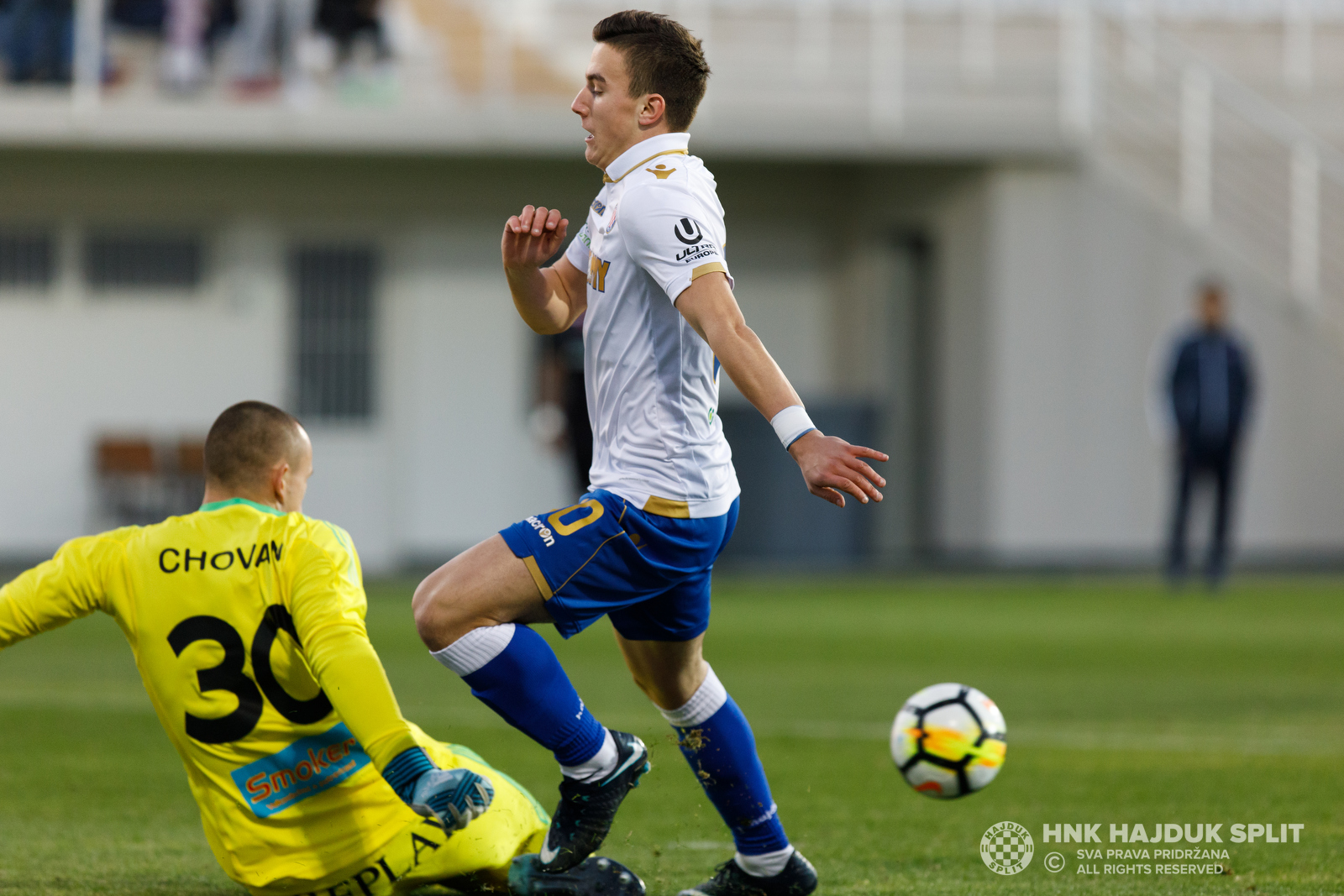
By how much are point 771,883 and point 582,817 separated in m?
0.54

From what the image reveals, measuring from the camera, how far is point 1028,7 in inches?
719

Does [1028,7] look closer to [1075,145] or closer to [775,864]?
[1075,145]

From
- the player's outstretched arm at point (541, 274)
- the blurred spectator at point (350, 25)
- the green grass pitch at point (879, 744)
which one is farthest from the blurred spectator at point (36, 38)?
the player's outstretched arm at point (541, 274)

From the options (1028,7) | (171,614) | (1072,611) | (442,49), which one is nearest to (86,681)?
(171,614)

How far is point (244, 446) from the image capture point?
339 cm

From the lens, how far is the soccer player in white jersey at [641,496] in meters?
3.31

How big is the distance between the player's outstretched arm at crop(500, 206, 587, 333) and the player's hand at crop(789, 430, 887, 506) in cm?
83

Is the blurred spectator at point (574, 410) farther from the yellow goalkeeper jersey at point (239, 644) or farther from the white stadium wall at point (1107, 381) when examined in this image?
the yellow goalkeeper jersey at point (239, 644)

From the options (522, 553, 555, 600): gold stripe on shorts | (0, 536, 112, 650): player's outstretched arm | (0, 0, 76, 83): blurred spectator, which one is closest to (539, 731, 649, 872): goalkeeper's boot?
(522, 553, 555, 600): gold stripe on shorts

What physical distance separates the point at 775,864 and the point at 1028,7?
1620 cm

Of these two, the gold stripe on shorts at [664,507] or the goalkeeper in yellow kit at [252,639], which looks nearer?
the goalkeeper in yellow kit at [252,639]

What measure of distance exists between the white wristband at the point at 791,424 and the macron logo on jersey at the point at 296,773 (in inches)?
42.4

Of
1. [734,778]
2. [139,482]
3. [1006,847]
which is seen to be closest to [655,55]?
[734,778]

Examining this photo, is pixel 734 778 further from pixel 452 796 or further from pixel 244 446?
pixel 244 446
